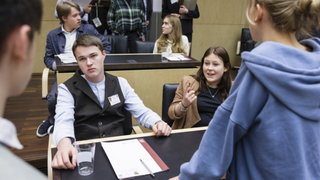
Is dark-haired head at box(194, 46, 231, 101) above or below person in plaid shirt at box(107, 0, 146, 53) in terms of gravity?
below

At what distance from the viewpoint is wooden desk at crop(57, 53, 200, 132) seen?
8.82 feet

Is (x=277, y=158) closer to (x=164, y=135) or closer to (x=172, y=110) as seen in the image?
(x=164, y=135)

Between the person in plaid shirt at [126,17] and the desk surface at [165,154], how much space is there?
2.84 m

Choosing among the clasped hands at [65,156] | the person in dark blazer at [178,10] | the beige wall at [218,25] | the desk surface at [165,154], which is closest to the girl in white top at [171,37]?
the person in dark blazer at [178,10]

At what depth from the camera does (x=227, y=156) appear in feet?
2.34

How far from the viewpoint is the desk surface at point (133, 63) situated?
2.47 metres

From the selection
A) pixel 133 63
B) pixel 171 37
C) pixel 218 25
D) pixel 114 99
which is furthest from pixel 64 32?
pixel 218 25

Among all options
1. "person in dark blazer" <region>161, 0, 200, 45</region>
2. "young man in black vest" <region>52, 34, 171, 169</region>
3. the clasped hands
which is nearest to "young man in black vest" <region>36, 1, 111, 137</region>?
"young man in black vest" <region>52, 34, 171, 169</region>

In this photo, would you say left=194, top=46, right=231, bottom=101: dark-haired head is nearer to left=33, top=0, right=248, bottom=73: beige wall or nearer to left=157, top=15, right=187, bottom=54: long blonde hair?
left=157, top=15, right=187, bottom=54: long blonde hair

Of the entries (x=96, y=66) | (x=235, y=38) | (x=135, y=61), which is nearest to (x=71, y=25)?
(x=135, y=61)

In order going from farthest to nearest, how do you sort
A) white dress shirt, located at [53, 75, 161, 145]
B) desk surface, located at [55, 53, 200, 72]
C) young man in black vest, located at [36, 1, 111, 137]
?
young man in black vest, located at [36, 1, 111, 137] < desk surface, located at [55, 53, 200, 72] < white dress shirt, located at [53, 75, 161, 145]

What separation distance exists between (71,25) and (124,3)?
114 centimetres

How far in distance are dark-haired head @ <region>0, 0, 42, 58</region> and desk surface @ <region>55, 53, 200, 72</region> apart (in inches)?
83.5

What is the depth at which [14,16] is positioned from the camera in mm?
384
